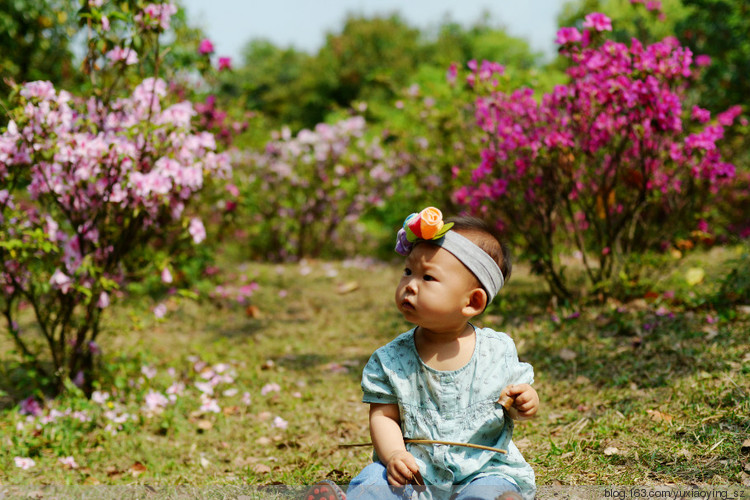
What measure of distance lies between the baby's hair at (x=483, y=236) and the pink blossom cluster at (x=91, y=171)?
1865mm

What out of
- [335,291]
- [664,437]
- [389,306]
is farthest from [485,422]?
[335,291]

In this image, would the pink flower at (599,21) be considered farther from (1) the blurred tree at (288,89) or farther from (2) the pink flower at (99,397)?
(1) the blurred tree at (288,89)

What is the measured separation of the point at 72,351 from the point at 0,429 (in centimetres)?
56

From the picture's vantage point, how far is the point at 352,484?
2158mm

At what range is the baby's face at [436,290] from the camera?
83.2 inches

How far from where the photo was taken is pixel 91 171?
3.36m

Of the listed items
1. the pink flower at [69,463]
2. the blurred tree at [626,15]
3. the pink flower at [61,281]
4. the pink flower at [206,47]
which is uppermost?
the blurred tree at [626,15]

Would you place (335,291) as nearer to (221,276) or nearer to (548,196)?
(221,276)

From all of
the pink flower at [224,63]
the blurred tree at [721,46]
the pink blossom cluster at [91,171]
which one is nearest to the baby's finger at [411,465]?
the pink blossom cluster at [91,171]

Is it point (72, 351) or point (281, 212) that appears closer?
point (72, 351)

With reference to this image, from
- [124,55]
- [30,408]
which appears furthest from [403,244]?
[30,408]

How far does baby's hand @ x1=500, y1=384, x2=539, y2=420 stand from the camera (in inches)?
81.8

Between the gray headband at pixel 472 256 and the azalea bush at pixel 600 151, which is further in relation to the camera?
the azalea bush at pixel 600 151

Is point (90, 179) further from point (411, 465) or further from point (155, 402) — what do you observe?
point (411, 465)
